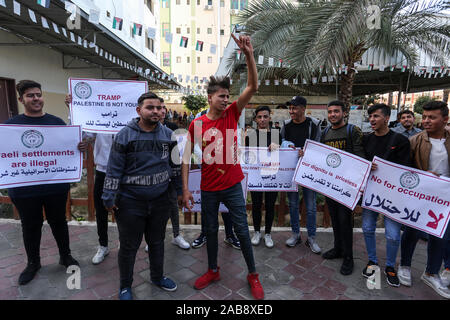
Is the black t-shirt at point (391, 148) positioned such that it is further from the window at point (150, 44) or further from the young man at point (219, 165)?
the window at point (150, 44)

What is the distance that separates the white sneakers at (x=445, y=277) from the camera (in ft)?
9.10

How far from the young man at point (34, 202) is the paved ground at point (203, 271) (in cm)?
23

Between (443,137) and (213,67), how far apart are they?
4261cm

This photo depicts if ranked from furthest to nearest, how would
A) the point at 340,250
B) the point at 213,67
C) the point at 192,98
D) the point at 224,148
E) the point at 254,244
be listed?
the point at 213,67 → the point at 192,98 → the point at 254,244 → the point at 340,250 → the point at 224,148

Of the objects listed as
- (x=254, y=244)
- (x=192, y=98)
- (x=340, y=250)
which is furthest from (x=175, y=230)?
(x=192, y=98)

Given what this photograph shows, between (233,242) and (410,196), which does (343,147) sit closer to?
(410,196)

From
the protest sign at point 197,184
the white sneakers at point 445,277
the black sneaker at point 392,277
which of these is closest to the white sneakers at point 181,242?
the protest sign at point 197,184

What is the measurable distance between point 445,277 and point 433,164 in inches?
51.1

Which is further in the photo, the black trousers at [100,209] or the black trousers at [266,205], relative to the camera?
the black trousers at [266,205]

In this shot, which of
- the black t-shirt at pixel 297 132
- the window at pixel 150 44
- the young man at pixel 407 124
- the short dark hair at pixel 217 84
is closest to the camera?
the short dark hair at pixel 217 84

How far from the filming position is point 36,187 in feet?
8.91

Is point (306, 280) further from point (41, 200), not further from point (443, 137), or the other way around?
point (41, 200)

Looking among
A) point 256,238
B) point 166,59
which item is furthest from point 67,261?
point 166,59

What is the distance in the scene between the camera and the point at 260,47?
26.5 ft
